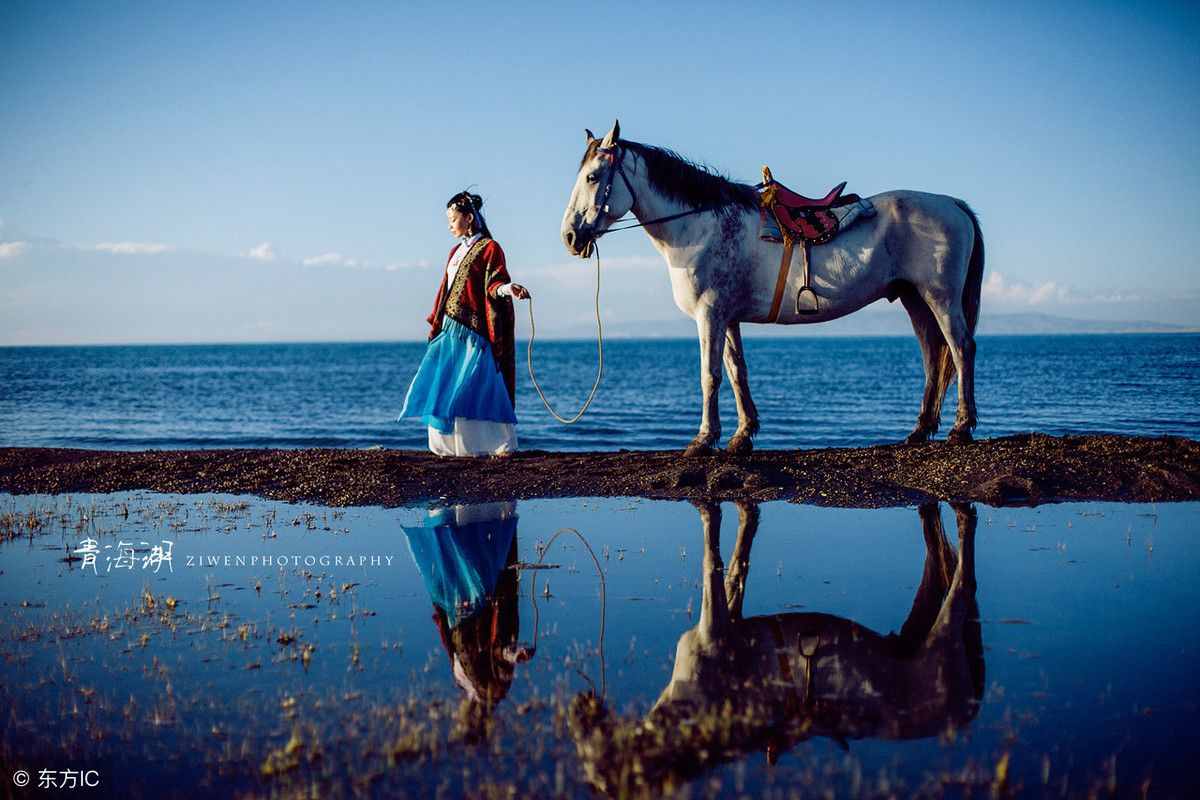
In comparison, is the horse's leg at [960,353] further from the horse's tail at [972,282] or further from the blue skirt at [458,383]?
the blue skirt at [458,383]

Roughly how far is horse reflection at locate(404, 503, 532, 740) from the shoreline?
101cm

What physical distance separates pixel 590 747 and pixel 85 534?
5599mm

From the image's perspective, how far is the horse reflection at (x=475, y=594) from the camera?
3986mm

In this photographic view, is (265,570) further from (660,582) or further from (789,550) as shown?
(789,550)

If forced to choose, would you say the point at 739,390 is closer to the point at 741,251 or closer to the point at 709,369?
the point at 709,369

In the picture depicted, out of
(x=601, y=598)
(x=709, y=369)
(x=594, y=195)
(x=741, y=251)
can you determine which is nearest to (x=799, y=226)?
(x=741, y=251)

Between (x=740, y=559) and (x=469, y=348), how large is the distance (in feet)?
14.6

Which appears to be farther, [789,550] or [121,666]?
[789,550]

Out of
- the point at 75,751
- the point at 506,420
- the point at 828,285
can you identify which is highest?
the point at 828,285

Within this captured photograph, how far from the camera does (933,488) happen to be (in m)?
8.06

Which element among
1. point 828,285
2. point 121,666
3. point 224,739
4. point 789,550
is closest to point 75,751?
point 224,739

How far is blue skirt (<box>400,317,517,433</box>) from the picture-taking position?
942 centimetres

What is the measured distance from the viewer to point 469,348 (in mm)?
9484

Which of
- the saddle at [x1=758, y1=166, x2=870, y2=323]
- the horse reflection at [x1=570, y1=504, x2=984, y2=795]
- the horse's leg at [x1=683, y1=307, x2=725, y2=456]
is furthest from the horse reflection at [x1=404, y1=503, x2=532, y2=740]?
the saddle at [x1=758, y1=166, x2=870, y2=323]
